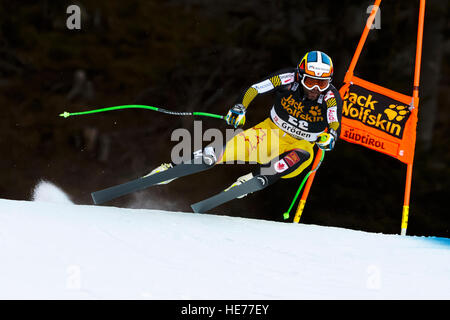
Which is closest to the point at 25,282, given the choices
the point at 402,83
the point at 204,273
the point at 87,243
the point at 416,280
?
the point at 87,243

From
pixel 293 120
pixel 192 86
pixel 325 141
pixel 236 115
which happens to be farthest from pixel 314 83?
pixel 192 86

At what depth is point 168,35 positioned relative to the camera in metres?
8.23

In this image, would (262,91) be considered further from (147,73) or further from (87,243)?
(147,73)

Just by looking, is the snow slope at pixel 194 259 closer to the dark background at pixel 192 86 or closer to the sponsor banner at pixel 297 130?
the sponsor banner at pixel 297 130

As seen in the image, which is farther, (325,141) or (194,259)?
(325,141)

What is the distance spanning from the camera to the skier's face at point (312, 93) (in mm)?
4113

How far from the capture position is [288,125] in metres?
4.26

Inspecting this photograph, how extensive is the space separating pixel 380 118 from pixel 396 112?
0.15m

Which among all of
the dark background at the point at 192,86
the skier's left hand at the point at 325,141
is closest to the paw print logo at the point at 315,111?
the skier's left hand at the point at 325,141

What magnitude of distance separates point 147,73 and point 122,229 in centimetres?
489

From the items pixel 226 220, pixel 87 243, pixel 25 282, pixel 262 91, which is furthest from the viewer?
pixel 226 220

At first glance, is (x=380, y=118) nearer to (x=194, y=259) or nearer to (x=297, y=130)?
(x=297, y=130)

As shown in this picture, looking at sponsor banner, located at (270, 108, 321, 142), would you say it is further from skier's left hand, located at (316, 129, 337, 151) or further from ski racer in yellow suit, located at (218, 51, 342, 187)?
skier's left hand, located at (316, 129, 337, 151)

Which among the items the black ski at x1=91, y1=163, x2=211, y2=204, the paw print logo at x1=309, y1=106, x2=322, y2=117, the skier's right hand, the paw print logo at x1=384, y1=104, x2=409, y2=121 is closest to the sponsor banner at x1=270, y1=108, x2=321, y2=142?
the paw print logo at x1=309, y1=106, x2=322, y2=117
